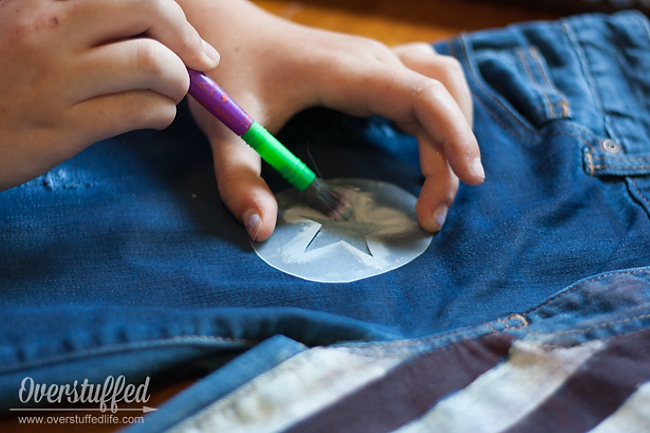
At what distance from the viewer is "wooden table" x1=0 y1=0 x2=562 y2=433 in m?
0.85

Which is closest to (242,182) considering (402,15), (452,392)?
(452,392)

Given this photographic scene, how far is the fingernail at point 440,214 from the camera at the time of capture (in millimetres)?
462

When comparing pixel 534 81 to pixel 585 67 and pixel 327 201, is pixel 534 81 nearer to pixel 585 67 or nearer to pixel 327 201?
pixel 585 67

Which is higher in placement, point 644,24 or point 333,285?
point 333,285

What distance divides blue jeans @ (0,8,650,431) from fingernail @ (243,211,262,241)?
0.01m

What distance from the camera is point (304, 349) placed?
1.14 feet

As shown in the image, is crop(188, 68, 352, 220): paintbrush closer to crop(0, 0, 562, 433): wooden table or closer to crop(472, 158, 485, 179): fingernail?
crop(472, 158, 485, 179): fingernail

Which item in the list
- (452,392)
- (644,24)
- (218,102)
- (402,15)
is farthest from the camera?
(402,15)

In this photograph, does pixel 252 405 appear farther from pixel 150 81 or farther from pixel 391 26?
pixel 391 26

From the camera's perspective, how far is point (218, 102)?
43 cm

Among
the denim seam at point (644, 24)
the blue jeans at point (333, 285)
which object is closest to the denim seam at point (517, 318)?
the blue jeans at point (333, 285)

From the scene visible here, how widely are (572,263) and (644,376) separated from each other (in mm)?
135

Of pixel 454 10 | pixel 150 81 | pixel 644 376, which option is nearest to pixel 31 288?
pixel 150 81

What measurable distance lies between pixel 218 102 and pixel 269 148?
0.20 ft
